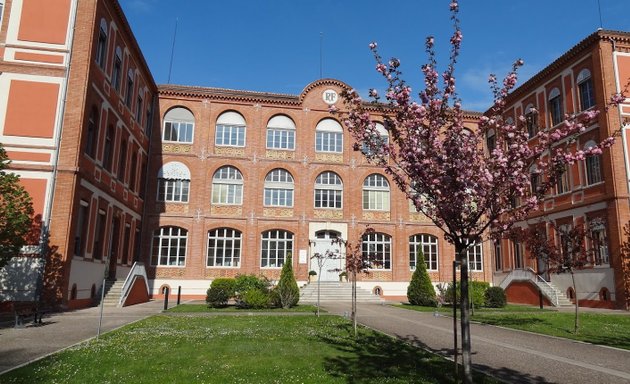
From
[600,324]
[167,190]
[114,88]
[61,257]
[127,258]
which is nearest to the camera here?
[600,324]

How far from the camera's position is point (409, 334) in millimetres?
12305

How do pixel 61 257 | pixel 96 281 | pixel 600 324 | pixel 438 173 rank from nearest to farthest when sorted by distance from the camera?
pixel 438 173
pixel 600 324
pixel 61 257
pixel 96 281

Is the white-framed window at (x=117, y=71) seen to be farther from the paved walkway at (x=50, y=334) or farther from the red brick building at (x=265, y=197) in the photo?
the paved walkway at (x=50, y=334)

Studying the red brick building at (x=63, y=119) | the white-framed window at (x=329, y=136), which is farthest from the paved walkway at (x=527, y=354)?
the white-framed window at (x=329, y=136)

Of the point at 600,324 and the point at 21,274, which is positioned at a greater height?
the point at 21,274

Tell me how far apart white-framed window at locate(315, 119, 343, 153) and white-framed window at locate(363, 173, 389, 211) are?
3.03 metres

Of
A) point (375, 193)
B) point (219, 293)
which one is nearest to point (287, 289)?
point (219, 293)

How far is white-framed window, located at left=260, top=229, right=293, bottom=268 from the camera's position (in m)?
30.0

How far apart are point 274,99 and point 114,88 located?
39.1ft

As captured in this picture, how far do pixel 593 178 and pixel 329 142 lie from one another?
53.4 ft

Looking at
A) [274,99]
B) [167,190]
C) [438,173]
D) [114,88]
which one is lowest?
[438,173]

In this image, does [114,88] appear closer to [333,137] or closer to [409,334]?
[333,137]

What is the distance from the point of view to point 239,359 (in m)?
8.29

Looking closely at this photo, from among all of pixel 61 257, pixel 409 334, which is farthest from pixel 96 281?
pixel 409 334
